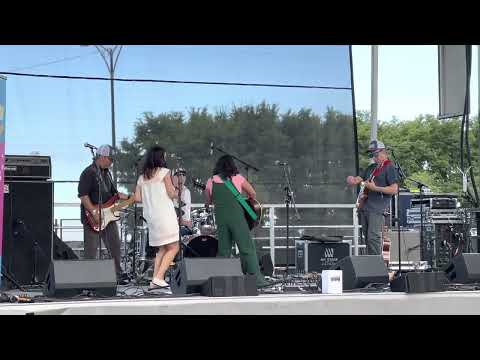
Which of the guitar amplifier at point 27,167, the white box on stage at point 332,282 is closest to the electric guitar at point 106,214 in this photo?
the guitar amplifier at point 27,167

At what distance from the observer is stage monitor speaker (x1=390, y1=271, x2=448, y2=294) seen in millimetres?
7668

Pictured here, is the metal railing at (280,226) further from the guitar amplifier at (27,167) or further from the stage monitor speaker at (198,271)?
the stage monitor speaker at (198,271)

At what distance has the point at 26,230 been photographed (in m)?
9.01

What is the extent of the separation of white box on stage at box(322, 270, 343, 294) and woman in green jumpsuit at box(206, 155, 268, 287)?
117cm

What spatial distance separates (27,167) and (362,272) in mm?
3845

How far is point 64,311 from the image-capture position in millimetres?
6488

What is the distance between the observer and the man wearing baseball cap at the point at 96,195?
30.5 feet

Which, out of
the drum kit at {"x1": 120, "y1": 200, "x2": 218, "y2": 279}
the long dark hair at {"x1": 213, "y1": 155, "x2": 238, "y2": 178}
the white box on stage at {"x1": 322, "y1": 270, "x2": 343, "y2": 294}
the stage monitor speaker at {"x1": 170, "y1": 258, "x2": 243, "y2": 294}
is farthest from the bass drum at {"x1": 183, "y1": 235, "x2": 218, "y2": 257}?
the white box on stage at {"x1": 322, "y1": 270, "x2": 343, "y2": 294}

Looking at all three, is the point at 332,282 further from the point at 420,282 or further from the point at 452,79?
the point at 452,79

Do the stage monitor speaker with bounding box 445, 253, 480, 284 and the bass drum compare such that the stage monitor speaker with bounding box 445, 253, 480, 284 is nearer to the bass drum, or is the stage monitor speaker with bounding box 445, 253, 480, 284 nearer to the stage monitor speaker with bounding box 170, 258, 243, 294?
the stage monitor speaker with bounding box 170, 258, 243, 294
